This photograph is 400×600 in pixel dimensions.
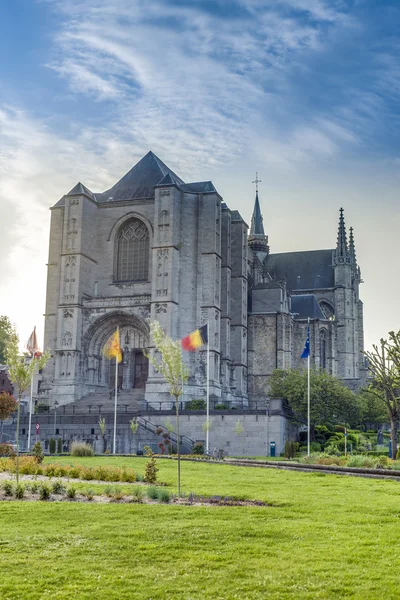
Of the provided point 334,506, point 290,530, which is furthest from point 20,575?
point 334,506

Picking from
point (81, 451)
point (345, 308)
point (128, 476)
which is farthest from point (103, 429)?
point (345, 308)

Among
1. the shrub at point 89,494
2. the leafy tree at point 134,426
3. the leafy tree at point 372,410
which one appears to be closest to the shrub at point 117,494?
the shrub at point 89,494

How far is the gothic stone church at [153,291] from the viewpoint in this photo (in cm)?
5194

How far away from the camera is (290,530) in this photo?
11141 mm

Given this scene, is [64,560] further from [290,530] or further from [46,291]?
[46,291]

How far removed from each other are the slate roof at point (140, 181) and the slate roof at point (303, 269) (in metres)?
23.4

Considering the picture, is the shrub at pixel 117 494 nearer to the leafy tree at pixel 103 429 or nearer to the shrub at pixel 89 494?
the shrub at pixel 89 494

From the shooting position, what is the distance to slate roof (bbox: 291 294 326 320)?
7006 centimetres

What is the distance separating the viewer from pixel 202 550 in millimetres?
9844

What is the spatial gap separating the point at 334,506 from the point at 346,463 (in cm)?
1264

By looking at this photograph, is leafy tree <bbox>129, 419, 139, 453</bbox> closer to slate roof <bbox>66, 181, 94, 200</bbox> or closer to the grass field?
slate roof <bbox>66, 181, 94, 200</bbox>

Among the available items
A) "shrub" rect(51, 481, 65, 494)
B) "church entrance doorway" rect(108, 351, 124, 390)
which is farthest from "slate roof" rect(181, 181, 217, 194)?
"shrub" rect(51, 481, 65, 494)

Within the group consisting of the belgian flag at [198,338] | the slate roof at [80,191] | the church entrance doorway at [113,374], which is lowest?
the church entrance doorway at [113,374]

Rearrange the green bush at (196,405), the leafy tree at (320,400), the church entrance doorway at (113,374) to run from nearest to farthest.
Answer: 1. the green bush at (196,405)
2. the leafy tree at (320,400)
3. the church entrance doorway at (113,374)
